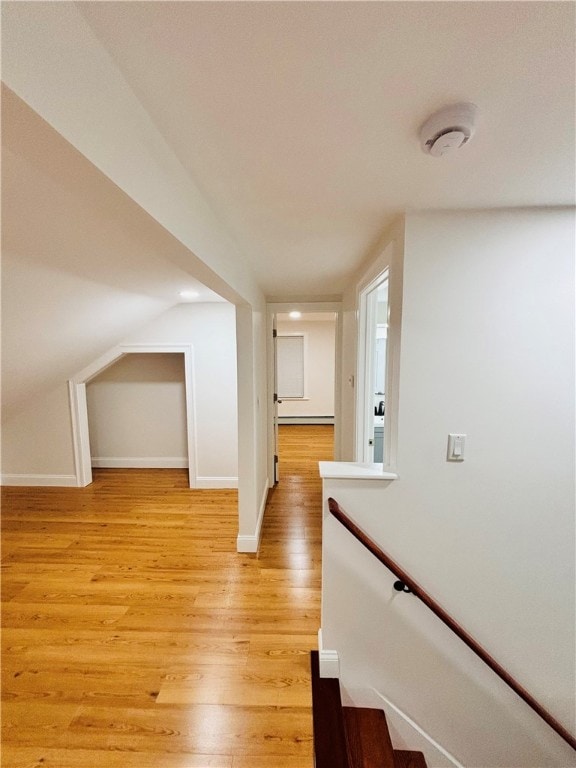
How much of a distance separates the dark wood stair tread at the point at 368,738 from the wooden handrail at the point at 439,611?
0.56 metres

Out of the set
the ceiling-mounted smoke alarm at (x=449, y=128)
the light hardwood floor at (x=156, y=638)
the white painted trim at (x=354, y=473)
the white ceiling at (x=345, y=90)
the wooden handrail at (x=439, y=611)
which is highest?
the white ceiling at (x=345, y=90)

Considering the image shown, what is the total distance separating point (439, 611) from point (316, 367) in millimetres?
5176

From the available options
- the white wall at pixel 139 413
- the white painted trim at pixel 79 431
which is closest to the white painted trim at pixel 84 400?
the white painted trim at pixel 79 431

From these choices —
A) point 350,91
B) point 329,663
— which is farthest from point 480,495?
point 350,91

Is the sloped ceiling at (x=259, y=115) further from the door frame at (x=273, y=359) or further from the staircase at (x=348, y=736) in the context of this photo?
the staircase at (x=348, y=736)

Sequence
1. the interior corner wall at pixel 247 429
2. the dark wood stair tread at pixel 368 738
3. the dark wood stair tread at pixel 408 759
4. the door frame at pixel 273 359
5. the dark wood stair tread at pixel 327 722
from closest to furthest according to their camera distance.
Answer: the dark wood stair tread at pixel 327 722
the dark wood stair tread at pixel 368 738
the dark wood stair tread at pixel 408 759
the interior corner wall at pixel 247 429
the door frame at pixel 273 359

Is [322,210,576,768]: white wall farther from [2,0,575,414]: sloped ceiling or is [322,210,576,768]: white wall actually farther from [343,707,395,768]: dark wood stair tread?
[2,0,575,414]: sloped ceiling

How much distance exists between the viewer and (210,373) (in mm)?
3521

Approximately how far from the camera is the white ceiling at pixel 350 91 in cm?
50

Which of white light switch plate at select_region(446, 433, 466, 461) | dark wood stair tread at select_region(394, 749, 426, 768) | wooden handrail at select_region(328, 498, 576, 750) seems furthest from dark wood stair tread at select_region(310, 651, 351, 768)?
white light switch plate at select_region(446, 433, 466, 461)

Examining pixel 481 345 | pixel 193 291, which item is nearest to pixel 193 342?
pixel 193 291

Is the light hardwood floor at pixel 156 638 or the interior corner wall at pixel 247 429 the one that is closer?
the light hardwood floor at pixel 156 638

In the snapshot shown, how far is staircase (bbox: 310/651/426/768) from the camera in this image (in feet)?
3.94

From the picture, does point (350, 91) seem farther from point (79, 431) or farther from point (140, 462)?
point (140, 462)
